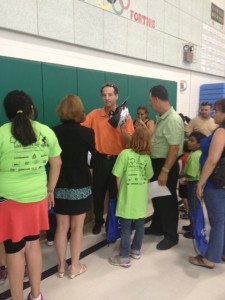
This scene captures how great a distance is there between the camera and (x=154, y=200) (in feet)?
9.02

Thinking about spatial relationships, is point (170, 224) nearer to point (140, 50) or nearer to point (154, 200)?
point (154, 200)

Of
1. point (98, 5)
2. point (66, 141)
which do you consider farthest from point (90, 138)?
point (98, 5)

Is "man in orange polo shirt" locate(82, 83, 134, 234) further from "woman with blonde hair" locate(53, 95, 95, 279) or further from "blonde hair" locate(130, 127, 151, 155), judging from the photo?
"woman with blonde hair" locate(53, 95, 95, 279)

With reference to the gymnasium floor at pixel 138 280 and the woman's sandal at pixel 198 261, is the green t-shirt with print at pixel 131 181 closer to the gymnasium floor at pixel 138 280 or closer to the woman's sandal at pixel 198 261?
the gymnasium floor at pixel 138 280

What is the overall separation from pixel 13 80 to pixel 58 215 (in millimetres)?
1623

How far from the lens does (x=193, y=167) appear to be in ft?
8.91

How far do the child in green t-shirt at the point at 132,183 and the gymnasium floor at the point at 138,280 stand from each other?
6.5 inches

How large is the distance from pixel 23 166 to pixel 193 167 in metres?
1.76

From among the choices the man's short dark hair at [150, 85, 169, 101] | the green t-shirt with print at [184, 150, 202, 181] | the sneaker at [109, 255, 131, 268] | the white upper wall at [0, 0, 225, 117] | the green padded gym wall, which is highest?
the white upper wall at [0, 0, 225, 117]

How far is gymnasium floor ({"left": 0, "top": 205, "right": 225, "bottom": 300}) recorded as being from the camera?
1.98 m

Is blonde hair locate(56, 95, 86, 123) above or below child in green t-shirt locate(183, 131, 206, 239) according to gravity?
above

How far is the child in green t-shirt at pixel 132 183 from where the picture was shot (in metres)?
2.27

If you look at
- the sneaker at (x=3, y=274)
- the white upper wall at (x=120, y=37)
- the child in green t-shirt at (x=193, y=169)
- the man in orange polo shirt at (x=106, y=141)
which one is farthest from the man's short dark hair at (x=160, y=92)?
the sneaker at (x=3, y=274)

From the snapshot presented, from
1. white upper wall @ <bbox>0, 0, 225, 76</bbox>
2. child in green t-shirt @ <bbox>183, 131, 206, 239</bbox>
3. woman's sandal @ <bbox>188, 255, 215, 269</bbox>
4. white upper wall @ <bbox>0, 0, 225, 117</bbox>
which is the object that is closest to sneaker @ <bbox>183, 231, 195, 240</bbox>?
child in green t-shirt @ <bbox>183, 131, 206, 239</bbox>
